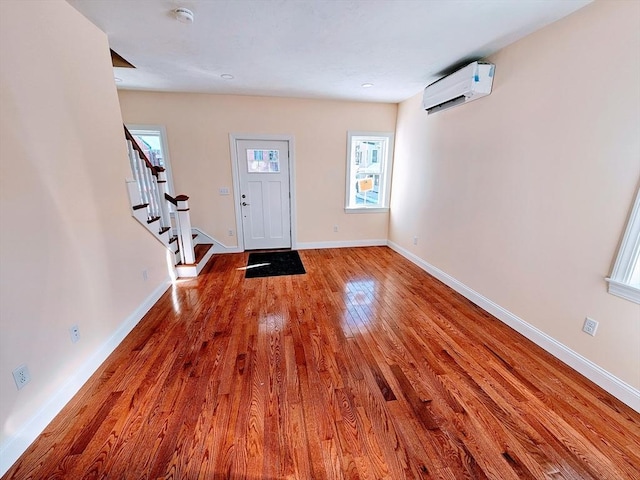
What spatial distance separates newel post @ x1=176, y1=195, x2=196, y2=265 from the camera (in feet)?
10.7

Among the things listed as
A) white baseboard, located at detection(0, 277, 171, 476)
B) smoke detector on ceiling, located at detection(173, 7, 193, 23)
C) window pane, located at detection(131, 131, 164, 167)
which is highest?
smoke detector on ceiling, located at detection(173, 7, 193, 23)

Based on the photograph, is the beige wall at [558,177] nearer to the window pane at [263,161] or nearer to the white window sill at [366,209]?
the white window sill at [366,209]

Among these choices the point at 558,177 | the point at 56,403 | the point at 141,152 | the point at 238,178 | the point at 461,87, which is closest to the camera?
the point at 56,403

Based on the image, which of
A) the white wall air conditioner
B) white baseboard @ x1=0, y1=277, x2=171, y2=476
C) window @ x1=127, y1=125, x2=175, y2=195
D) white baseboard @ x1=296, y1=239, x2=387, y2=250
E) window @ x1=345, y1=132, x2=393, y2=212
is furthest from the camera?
white baseboard @ x1=296, y1=239, x2=387, y2=250

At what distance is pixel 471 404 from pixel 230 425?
4.67ft

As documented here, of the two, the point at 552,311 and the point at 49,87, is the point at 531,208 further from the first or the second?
the point at 49,87

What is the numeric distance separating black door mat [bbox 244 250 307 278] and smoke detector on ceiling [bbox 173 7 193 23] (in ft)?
8.68

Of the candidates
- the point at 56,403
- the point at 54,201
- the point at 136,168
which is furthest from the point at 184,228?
the point at 56,403

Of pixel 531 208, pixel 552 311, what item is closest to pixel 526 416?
pixel 552 311

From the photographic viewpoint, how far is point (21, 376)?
1310 mm

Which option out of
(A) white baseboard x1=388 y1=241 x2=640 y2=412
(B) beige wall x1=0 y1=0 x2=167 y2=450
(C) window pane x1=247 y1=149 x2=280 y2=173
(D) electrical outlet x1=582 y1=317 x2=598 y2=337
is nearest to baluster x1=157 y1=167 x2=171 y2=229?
Answer: (B) beige wall x1=0 y1=0 x2=167 y2=450

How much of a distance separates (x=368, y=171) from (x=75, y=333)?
431 centimetres

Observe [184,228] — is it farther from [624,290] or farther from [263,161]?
[624,290]

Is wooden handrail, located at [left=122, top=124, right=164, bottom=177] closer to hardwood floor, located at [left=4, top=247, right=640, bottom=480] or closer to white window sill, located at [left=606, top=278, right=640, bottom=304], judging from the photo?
hardwood floor, located at [left=4, top=247, right=640, bottom=480]
